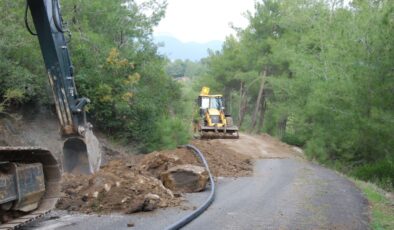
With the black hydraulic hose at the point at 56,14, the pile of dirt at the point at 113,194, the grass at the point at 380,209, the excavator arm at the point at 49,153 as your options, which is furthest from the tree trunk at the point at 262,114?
the black hydraulic hose at the point at 56,14

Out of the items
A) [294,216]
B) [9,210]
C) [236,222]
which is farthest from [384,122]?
[9,210]

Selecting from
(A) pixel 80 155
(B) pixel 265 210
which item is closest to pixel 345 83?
(B) pixel 265 210

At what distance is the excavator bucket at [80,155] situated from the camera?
10.7 m

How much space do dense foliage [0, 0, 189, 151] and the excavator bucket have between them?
3.65 m

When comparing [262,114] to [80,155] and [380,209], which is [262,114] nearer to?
[380,209]

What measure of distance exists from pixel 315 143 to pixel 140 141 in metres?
8.47

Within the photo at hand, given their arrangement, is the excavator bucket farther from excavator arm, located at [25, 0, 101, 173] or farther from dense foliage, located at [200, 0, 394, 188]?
dense foliage, located at [200, 0, 394, 188]

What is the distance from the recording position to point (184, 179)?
11609 mm

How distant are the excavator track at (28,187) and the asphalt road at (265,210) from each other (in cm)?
37

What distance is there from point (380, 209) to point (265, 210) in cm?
273

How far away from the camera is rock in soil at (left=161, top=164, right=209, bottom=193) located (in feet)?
37.8

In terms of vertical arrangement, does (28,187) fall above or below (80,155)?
below

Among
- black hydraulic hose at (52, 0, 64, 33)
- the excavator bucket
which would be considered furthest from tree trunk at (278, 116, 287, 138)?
black hydraulic hose at (52, 0, 64, 33)

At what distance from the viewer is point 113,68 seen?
20094mm
